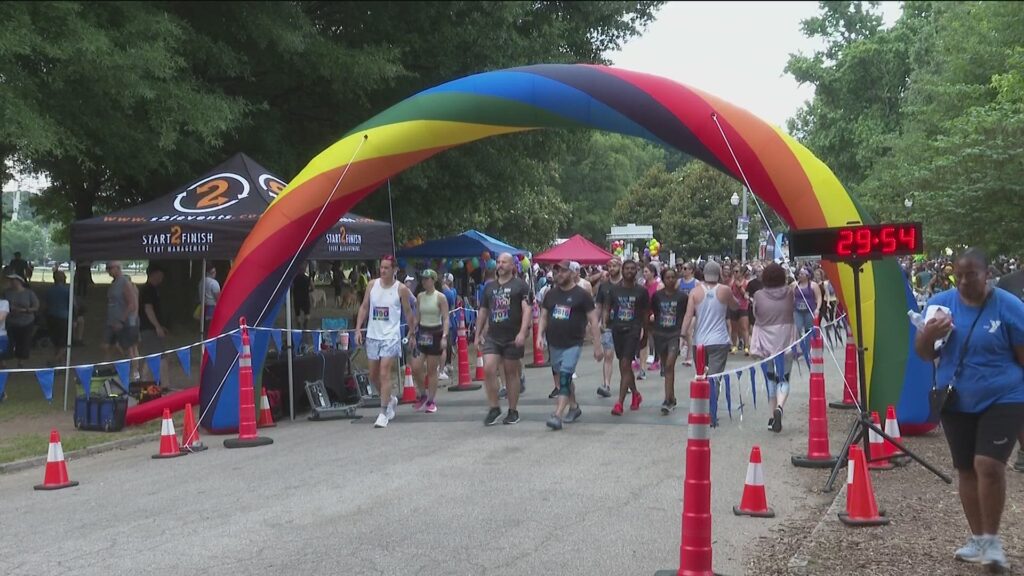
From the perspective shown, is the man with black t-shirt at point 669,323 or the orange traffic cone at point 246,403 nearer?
the orange traffic cone at point 246,403

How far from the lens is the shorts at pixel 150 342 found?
16.1 metres

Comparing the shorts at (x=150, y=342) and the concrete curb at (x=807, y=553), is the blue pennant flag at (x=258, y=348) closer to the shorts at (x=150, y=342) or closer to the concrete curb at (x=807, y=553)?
the shorts at (x=150, y=342)

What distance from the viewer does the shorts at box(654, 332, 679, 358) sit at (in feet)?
39.9

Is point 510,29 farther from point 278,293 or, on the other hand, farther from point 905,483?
point 905,483

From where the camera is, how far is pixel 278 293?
1224 cm

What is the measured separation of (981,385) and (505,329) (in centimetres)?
657

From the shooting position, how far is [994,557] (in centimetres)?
556

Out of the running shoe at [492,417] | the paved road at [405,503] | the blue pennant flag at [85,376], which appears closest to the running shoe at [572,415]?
the paved road at [405,503]

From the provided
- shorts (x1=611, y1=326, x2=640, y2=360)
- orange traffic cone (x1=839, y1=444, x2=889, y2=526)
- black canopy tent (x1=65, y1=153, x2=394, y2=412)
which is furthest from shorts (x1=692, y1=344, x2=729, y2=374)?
black canopy tent (x1=65, y1=153, x2=394, y2=412)

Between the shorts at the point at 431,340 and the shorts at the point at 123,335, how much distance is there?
5507mm

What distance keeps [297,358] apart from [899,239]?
8075 mm

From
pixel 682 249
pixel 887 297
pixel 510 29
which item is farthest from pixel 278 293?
pixel 682 249

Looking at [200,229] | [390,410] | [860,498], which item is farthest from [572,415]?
[200,229]

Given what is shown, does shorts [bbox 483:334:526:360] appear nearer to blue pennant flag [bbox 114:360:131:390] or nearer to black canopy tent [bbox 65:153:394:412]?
black canopy tent [bbox 65:153:394:412]
